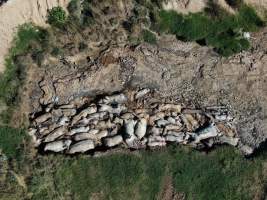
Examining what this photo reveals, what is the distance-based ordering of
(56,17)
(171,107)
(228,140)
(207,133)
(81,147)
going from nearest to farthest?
(81,147) < (207,133) < (228,140) < (171,107) < (56,17)

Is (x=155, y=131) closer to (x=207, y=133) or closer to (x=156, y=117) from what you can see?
(x=156, y=117)

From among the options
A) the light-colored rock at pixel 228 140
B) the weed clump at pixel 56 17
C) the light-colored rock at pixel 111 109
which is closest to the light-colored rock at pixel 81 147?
the light-colored rock at pixel 111 109

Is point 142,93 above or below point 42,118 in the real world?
above

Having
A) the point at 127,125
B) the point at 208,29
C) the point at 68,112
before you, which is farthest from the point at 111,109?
the point at 208,29

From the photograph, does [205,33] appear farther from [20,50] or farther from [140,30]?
[20,50]

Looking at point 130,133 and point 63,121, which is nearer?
point 130,133
